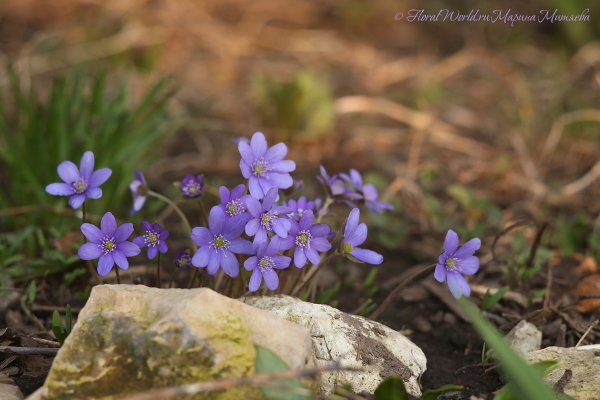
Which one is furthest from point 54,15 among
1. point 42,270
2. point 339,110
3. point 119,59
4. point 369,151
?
point 42,270

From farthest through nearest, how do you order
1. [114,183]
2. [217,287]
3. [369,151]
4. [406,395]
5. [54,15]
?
[54,15] → [369,151] → [114,183] → [217,287] → [406,395]

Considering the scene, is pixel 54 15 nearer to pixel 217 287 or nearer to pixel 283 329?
pixel 217 287

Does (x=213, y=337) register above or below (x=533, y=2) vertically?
below

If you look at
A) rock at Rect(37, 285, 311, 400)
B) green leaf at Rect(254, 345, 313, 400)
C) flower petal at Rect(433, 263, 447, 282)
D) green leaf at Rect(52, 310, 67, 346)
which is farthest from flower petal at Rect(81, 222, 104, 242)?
flower petal at Rect(433, 263, 447, 282)

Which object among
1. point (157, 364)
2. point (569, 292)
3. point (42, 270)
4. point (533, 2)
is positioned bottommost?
point (42, 270)

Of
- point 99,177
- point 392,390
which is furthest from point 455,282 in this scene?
point 99,177

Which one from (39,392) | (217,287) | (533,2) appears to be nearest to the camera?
(39,392)

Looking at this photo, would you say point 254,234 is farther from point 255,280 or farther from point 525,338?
point 525,338

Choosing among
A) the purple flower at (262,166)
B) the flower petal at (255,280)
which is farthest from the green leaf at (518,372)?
the purple flower at (262,166)
